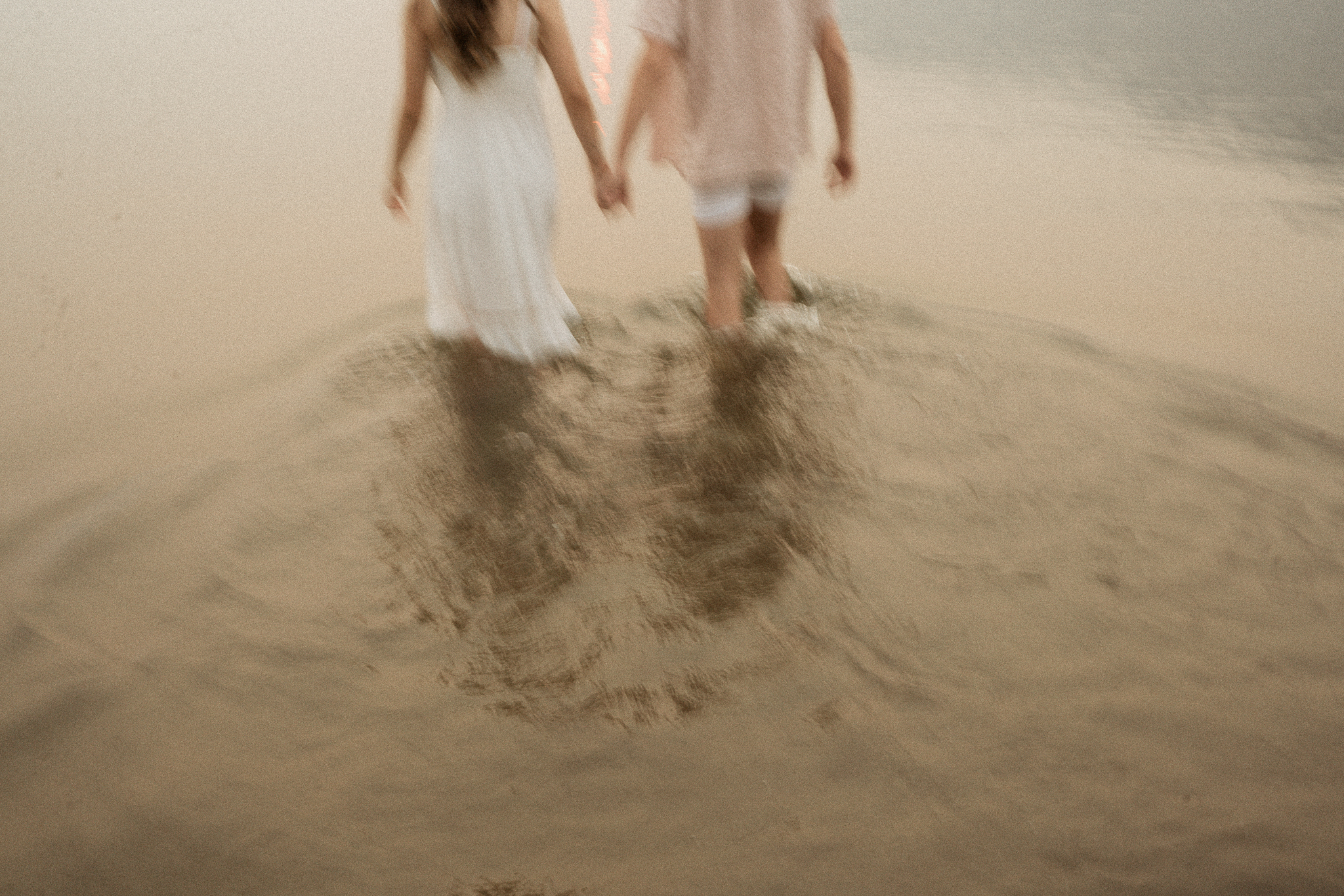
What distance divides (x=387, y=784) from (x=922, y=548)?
5.35 feet

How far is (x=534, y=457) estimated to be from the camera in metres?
3.41

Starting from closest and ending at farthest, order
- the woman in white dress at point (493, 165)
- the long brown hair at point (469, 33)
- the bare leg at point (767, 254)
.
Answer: the long brown hair at point (469, 33) → the woman in white dress at point (493, 165) → the bare leg at point (767, 254)

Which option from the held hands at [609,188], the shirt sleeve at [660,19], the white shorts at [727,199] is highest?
the shirt sleeve at [660,19]

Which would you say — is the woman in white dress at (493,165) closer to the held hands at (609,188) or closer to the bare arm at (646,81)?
the held hands at (609,188)

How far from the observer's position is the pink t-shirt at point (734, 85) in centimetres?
337

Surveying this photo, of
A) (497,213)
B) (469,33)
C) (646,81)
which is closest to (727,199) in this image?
(646,81)

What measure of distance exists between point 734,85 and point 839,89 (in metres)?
0.43

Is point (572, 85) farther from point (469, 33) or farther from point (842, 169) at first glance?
point (842, 169)

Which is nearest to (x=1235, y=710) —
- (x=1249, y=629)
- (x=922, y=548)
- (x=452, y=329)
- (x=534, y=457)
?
(x=1249, y=629)

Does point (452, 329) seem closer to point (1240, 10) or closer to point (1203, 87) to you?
point (1203, 87)

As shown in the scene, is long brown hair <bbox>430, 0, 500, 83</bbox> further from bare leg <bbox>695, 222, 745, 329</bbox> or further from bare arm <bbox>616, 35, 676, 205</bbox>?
bare leg <bbox>695, 222, 745, 329</bbox>

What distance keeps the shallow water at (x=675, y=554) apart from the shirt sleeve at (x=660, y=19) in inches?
46.5

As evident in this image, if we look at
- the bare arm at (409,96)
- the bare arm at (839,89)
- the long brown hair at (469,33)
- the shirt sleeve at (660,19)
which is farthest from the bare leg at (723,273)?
the bare arm at (409,96)

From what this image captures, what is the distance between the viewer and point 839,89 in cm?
366
